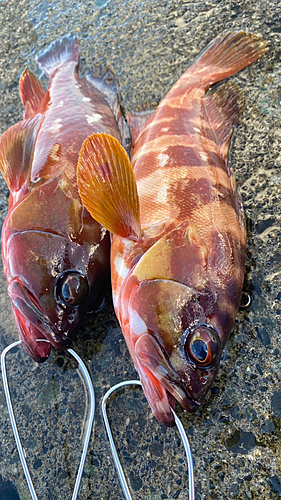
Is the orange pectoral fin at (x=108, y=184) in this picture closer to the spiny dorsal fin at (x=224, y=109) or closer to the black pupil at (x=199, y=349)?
the black pupil at (x=199, y=349)

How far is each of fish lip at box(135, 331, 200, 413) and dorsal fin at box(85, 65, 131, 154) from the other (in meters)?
1.66

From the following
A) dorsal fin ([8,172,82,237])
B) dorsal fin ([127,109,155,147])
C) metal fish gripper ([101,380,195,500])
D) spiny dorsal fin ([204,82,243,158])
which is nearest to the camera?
metal fish gripper ([101,380,195,500])

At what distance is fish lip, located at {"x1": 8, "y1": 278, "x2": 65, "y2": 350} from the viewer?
1.90m

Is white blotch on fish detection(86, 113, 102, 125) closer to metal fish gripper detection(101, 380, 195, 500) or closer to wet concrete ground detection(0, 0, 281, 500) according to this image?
wet concrete ground detection(0, 0, 281, 500)

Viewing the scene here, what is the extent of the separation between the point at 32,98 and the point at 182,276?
2261mm

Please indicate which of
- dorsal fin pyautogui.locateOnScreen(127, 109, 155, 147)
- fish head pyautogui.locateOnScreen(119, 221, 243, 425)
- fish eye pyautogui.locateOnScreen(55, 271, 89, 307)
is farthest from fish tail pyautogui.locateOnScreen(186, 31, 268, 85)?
fish eye pyautogui.locateOnScreen(55, 271, 89, 307)

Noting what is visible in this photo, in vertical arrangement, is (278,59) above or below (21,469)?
above

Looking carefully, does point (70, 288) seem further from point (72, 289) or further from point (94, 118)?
point (94, 118)

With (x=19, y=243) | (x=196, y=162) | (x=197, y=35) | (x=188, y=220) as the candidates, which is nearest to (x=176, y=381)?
(x=188, y=220)

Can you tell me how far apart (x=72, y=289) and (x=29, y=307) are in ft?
0.81

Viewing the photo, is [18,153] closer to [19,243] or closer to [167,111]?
[19,243]

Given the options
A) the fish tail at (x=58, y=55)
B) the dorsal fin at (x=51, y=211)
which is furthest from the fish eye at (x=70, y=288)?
the fish tail at (x=58, y=55)

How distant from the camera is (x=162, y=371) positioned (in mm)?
1610

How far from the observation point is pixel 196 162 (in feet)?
6.89
